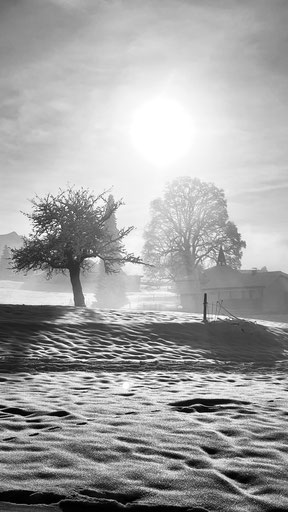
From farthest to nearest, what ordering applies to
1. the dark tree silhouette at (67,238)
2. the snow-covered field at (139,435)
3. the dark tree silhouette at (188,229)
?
the dark tree silhouette at (188,229), the dark tree silhouette at (67,238), the snow-covered field at (139,435)

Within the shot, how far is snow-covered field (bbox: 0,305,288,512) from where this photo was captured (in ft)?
10.4

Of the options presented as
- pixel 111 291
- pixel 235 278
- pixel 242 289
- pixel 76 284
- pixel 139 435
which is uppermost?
pixel 235 278

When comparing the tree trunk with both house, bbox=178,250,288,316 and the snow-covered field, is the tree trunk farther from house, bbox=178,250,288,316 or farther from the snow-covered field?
house, bbox=178,250,288,316

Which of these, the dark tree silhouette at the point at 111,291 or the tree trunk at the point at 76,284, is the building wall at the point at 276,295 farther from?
the tree trunk at the point at 76,284

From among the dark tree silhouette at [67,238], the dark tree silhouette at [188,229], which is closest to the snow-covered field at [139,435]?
the dark tree silhouette at [67,238]

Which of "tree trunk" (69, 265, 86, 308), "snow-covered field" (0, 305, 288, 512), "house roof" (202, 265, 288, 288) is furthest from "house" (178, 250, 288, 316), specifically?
"snow-covered field" (0, 305, 288, 512)

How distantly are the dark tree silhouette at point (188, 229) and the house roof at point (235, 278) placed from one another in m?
4.96

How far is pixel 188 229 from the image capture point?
49.2 metres

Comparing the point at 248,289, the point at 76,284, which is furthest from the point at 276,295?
the point at 76,284

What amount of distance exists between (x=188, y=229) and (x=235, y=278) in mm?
10292

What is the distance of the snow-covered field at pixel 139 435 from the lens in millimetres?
3172

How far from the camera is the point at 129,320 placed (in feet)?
67.1

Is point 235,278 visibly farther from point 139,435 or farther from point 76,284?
point 139,435

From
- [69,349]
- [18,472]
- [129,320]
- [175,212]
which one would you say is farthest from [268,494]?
[175,212]
